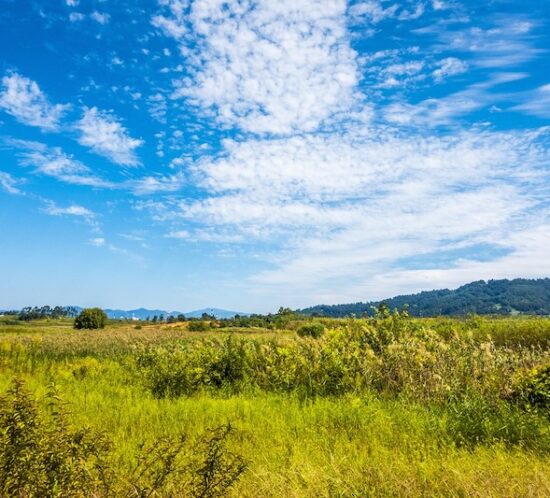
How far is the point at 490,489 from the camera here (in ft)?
13.6

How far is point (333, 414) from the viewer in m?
7.75

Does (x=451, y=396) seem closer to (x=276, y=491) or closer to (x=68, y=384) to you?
(x=276, y=491)

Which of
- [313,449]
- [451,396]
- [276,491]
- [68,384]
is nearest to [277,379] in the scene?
[451,396]

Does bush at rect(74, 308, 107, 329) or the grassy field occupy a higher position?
bush at rect(74, 308, 107, 329)

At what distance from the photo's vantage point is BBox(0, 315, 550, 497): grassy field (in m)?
4.48

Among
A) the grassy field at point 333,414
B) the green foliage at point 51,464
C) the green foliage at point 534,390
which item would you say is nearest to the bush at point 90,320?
the grassy field at point 333,414

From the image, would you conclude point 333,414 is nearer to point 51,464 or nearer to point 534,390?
point 534,390

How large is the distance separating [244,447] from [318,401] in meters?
2.83

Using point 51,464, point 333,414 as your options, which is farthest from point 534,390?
point 51,464

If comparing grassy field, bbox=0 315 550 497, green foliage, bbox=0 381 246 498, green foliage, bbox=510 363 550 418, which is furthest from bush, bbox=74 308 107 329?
green foliage, bbox=0 381 246 498

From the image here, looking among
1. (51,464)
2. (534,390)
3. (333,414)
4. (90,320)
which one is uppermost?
(90,320)

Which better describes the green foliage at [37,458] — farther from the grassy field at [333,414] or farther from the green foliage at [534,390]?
the green foliage at [534,390]

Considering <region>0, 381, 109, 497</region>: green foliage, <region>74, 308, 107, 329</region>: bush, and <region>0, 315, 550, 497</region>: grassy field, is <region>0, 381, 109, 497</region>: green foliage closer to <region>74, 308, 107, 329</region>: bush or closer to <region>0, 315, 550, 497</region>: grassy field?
<region>0, 315, 550, 497</region>: grassy field

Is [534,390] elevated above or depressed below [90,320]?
below
